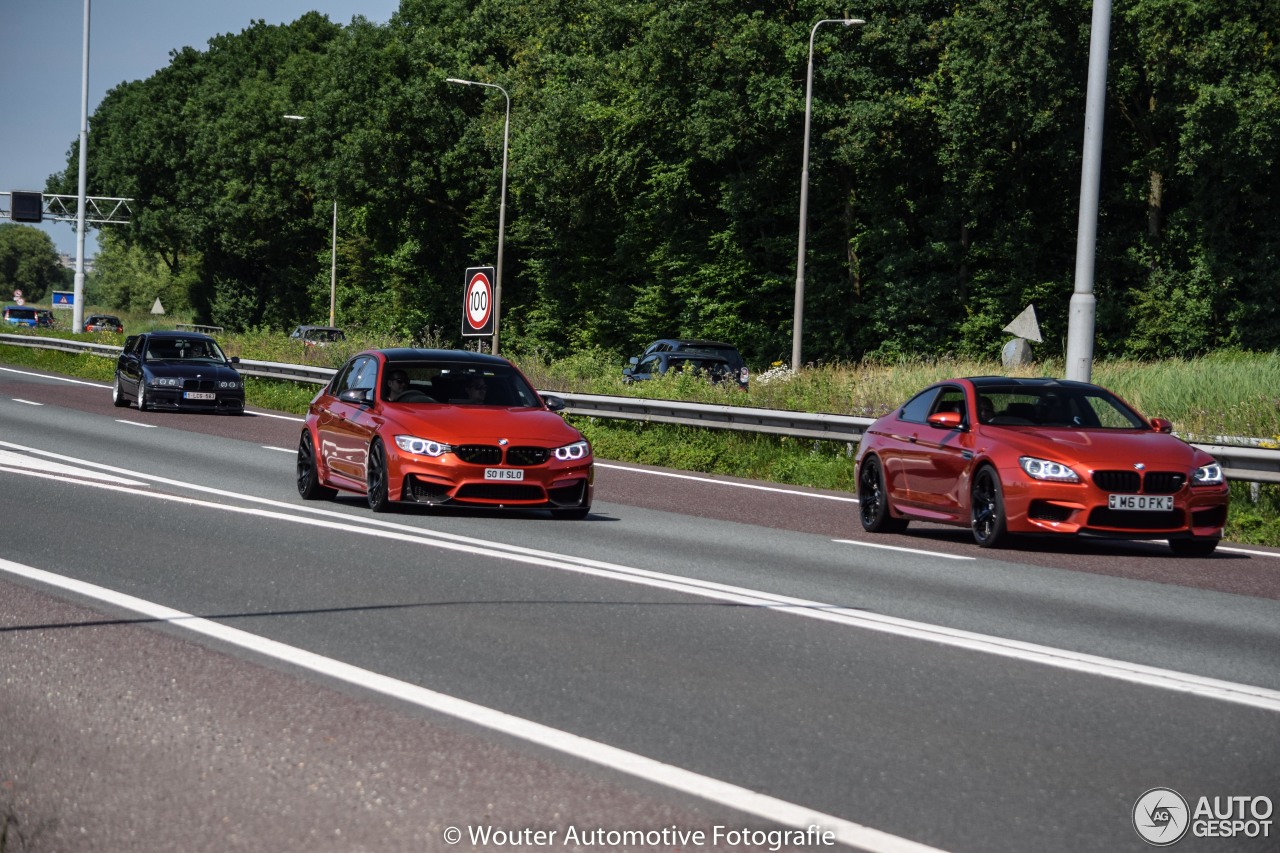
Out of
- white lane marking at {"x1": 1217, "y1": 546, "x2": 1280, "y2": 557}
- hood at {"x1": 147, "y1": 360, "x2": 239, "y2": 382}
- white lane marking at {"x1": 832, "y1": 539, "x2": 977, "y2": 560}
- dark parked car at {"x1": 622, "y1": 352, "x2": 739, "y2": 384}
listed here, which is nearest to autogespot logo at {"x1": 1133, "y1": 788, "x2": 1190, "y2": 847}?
white lane marking at {"x1": 832, "y1": 539, "x2": 977, "y2": 560}

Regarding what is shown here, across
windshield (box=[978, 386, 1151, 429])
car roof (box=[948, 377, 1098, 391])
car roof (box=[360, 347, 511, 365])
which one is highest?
car roof (box=[948, 377, 1098, 391])

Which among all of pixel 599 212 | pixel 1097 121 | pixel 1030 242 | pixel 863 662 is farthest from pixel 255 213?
pixel 863 662

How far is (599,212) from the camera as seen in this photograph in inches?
2463

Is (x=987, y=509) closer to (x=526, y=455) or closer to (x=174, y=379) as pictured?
(x=526, y=455)

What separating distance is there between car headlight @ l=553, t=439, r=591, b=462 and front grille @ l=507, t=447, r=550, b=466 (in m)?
0.12

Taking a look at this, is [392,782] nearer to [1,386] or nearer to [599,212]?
[1,386]

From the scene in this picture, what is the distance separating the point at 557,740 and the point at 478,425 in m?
9.41

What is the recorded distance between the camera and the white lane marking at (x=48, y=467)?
1825 cm

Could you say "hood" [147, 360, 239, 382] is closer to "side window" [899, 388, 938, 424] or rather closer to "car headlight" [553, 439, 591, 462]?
"car headlight" [553, 439, 591, 462]

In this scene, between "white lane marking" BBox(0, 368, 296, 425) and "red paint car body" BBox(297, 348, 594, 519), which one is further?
"white lane marking" BBox(0, 368, 296, 425)

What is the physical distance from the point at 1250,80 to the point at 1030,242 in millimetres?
10485

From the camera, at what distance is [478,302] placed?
26609 mm

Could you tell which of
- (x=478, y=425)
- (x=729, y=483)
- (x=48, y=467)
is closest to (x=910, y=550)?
(x=478, y=425)

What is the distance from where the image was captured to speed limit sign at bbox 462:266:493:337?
2638 cm
